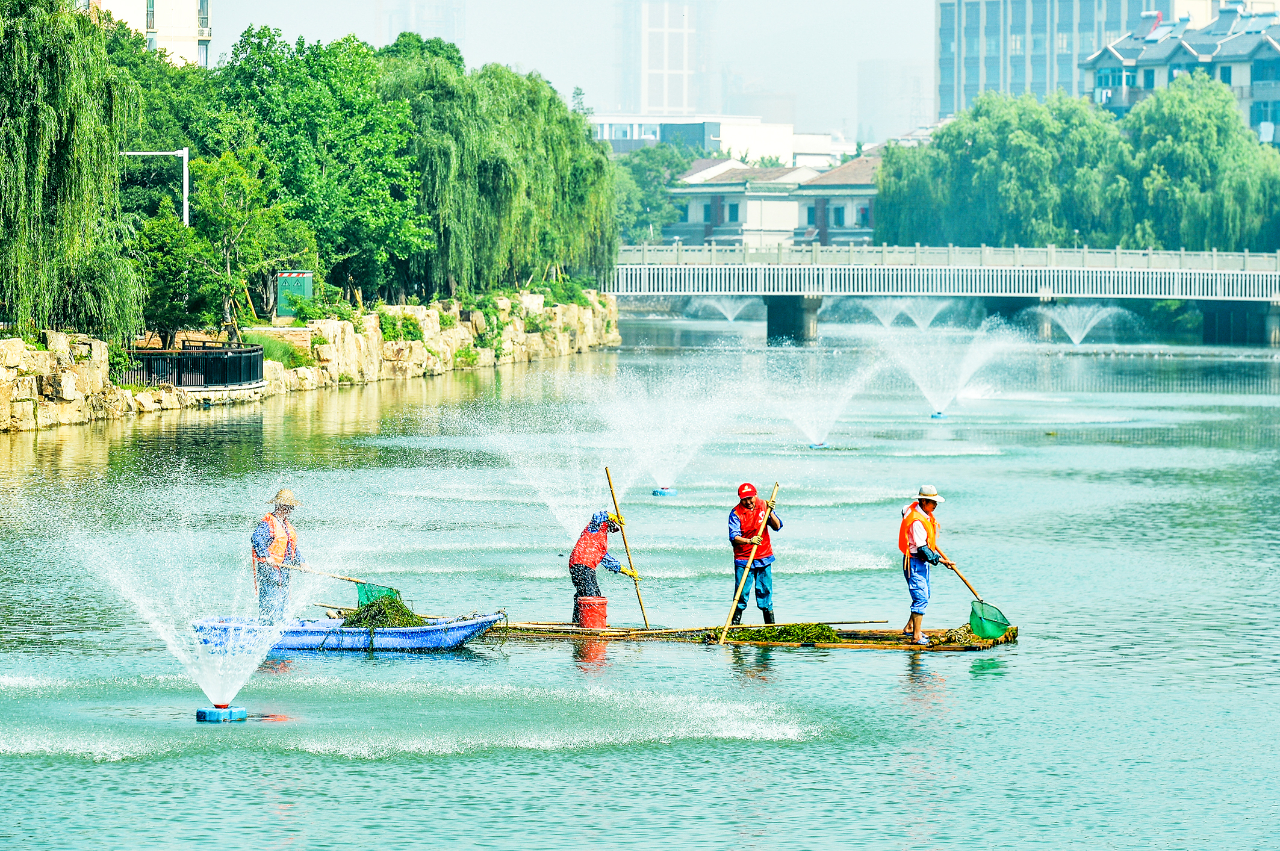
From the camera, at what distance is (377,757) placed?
56.8ft

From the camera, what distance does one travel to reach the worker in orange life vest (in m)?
21.9

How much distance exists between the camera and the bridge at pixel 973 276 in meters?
93.9

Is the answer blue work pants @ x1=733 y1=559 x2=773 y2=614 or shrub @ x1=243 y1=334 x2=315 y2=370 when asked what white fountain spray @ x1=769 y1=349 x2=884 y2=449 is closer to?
shrub @ x1=243 y1=334 x2=315 y2=370

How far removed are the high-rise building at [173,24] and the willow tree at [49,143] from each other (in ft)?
227

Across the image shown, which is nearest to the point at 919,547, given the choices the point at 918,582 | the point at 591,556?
the point at 918,582

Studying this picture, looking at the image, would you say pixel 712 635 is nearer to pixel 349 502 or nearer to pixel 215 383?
pixel 349 502

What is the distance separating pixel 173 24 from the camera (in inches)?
4498

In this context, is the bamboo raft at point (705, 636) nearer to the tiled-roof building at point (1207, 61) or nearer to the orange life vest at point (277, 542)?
the orange life vest at point (277, 542)

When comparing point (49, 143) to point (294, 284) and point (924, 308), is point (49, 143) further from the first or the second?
point (924, 308)

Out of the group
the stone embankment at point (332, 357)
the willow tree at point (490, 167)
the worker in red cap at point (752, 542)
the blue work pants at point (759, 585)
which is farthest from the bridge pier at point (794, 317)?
the worker in red cap at point (752, 542)

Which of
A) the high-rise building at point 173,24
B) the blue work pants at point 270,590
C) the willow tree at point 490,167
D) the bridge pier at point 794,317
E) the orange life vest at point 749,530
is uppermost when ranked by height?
the high-rise building at point 173,24

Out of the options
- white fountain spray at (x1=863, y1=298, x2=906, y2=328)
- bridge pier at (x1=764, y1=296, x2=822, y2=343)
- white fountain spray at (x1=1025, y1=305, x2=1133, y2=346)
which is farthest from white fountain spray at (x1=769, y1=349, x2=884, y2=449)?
white fountain spray at (x1=863, y1=298, x2=906, y2=328)

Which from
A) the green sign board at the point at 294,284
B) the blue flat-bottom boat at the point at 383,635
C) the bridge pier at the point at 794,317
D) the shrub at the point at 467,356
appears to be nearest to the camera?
the blue flat-bottom boat at the point at 383,635

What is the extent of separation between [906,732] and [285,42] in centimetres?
5504
